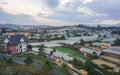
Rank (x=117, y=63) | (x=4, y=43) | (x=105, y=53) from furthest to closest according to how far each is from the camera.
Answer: (x=4, y=43)
(x=105, y=53)
(x=117, y=63)

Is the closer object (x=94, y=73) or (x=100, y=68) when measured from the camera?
(x=94, y=73)

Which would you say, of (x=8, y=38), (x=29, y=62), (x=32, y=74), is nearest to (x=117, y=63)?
(x=29, y=62)

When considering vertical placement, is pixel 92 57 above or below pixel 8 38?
below

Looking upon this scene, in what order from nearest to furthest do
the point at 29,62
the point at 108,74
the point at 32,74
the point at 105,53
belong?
the point at 32,74, the point at 108,74, the point at 29,62, the point at 105,53

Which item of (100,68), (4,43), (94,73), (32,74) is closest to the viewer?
(32,74)

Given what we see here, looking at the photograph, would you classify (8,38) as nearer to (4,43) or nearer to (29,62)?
(4,43)

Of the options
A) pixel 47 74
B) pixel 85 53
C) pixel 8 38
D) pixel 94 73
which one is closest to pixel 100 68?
pixel 94 73

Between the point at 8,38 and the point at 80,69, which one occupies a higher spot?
the point at 8,38

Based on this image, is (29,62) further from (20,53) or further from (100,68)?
(20,53)

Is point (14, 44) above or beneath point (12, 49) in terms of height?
above
